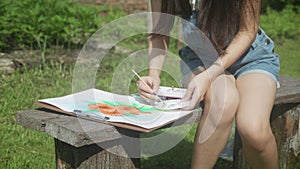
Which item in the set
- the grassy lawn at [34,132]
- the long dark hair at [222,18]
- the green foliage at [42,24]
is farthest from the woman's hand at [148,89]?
the green foliage at [42,24]

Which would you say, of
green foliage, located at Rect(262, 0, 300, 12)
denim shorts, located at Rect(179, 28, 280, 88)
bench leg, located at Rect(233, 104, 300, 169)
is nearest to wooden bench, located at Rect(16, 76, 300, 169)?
denim shorts, located at Rect(179, 28, 280, 88)

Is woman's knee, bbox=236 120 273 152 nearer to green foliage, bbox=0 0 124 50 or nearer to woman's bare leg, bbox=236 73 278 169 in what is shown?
woman's bare leg, bbox=236 73 278 169

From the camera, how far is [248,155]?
2.25m

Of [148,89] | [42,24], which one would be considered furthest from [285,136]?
[42,24]

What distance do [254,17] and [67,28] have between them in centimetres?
261

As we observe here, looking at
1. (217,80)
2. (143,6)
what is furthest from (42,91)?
(143,6)

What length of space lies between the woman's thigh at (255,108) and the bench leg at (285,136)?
1.43 feet

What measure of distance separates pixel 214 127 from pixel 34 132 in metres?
1.40

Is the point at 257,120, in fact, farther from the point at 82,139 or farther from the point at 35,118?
the point at 35,118

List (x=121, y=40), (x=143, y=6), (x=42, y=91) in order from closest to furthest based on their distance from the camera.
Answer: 1. (x=42, y=91)
2. (x=121, y=40)
3. (x=143, y=6)

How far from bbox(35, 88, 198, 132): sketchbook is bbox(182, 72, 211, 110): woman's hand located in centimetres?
4

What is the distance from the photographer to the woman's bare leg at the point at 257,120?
2141 millimetres

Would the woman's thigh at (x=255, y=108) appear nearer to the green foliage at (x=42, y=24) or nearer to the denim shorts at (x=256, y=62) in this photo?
the denim shorts at (x=256, y=62)

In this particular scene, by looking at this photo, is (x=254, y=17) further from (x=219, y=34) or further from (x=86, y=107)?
(x=86, y=107)
